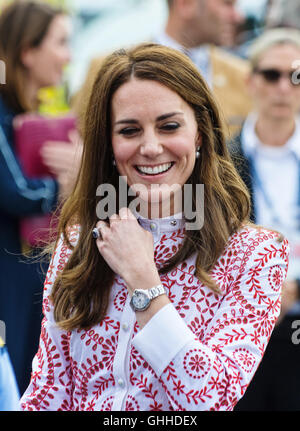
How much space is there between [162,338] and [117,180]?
2.09ft

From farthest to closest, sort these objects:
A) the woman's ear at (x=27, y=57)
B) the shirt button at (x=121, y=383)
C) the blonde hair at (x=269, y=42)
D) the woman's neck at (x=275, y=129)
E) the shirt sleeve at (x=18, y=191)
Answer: the blonde hair at (x=269, y=42), the woman's neck at (x=275, y=129), the woman's ear at (x=27, y=57), the shirt sleeve at (x=18, y=191), the shirt button at (x=121, y=383)

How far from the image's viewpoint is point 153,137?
95.3 inches

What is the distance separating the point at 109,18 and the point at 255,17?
1.21 m

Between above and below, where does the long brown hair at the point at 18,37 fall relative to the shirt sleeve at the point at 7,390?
above

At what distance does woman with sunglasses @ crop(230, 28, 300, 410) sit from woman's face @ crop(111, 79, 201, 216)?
165 centimetres

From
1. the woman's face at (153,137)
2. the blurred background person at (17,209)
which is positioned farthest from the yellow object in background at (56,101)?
the woman's face at (153,137)

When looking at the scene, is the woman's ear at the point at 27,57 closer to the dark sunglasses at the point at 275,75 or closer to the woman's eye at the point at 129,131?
the dark sunglasses at the point at 275,75

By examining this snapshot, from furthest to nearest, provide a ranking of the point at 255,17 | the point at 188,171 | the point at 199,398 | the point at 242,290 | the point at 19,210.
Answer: the point at 255,17 < the point at 19,210 < the point at 188,171 < the point at 242,290 < the point at 199,398

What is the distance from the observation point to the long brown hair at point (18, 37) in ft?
14.0

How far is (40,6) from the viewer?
4.56 m

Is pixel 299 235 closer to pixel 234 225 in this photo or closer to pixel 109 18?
pixel 234 225

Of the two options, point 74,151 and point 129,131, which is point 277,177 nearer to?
point 74,151

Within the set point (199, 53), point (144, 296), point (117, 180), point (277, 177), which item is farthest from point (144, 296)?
point (199, 53)
